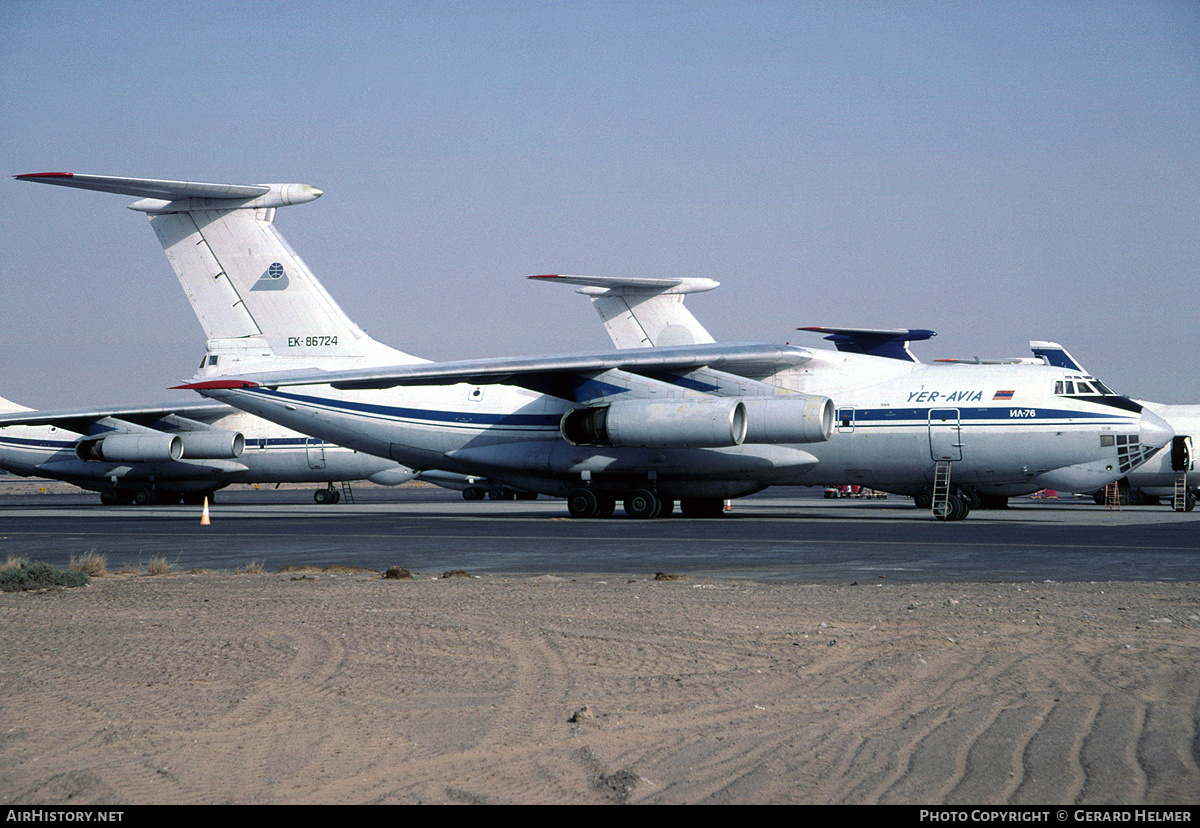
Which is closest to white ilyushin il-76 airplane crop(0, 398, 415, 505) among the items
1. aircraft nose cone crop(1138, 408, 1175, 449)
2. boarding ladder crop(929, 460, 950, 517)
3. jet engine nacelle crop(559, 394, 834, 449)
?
jet engine nacelle crop(559, 394, 834, 449)

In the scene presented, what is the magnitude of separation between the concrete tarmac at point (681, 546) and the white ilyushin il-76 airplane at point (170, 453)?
426 inches

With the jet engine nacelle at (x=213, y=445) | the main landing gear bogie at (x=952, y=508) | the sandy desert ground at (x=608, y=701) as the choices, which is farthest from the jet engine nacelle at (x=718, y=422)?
the jet engine nacelle at (x=213, y=445)

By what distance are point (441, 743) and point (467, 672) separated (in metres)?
1.35

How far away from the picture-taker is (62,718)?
4422mm

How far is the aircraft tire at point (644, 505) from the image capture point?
71.4ft

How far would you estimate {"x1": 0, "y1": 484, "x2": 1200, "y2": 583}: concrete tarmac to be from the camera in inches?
419

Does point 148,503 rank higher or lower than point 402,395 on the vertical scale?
lower

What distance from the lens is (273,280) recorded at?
23.3 metres

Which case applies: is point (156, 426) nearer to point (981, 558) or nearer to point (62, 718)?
point (981, 558)

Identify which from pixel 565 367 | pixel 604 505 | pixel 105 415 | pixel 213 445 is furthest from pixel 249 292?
pixel 105 415

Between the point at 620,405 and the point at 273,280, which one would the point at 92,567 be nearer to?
the point at 620,405

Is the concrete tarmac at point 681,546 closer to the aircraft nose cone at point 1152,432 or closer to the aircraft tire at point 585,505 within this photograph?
the aircraft tire at point 585,505
